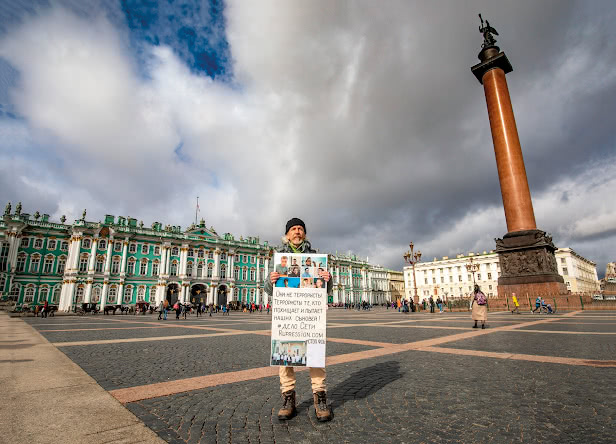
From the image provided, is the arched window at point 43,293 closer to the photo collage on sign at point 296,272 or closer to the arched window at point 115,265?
the arched window at point 115,265

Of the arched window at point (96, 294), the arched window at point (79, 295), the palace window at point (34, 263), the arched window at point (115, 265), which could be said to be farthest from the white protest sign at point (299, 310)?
the palace window at point (34, 263)

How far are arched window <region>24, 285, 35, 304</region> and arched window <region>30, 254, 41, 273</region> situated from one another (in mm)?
2420

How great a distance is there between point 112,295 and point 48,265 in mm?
9993

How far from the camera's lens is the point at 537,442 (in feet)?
8.61

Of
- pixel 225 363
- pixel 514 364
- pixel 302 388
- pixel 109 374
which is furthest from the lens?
pixel 225 363

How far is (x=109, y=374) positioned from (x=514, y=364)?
662 centimetres

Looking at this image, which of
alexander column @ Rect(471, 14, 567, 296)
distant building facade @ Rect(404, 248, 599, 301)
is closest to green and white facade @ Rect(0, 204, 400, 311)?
alexander column @ Rect(471, 14, 567, 296)

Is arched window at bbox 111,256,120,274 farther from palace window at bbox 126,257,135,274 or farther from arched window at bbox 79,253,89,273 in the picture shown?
arched window at bbox 79,253,89,273

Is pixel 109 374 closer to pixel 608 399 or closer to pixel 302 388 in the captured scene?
pixel 302 388

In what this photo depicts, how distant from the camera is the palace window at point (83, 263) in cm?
4836

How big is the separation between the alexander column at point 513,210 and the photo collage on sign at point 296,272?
79.3ft

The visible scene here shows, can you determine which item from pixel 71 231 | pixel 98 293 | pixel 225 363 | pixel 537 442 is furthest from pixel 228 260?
pixel 537 442

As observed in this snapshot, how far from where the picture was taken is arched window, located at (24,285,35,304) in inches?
1786

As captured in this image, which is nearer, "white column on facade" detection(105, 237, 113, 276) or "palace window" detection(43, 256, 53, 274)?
"palace window" detection(43, 256, 53, 274)
